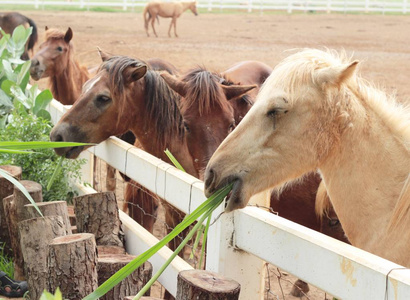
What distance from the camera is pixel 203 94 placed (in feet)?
14.7

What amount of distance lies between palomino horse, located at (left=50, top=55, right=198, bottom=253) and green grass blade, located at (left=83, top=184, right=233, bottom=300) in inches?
67.0

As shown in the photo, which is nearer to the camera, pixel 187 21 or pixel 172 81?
pixel 172 81

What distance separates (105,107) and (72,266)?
1.95 metres

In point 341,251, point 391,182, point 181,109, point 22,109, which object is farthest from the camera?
point 22,109

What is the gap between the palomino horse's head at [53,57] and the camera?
28.0 ft

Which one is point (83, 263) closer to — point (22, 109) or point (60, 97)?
point (22, 109)

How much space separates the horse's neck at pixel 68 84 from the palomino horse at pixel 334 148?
6070 mm

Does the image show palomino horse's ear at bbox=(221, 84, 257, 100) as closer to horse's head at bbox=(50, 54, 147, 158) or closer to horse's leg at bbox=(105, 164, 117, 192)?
horse's head at bbox=(50, 54, 147, 158)

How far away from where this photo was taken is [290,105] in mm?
2609

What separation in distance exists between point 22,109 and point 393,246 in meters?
3.28

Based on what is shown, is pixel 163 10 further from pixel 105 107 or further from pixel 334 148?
pixel 334 148

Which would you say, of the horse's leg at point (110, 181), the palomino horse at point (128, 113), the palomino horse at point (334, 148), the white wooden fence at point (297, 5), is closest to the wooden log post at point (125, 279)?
the palomino horse at point (334, 148)

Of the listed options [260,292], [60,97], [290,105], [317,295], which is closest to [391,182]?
[290,105]

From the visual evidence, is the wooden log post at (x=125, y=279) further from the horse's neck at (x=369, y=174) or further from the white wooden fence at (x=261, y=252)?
the horse's neck at (x=369, y=174)
